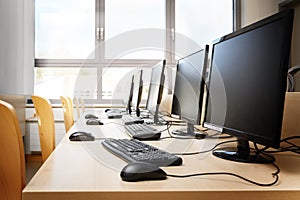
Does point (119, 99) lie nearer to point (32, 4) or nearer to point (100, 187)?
point (32, 4)

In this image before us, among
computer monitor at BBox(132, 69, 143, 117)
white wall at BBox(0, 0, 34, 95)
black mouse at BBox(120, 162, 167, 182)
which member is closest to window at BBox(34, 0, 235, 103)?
white wall at BBox(0, 0, 34, 95)

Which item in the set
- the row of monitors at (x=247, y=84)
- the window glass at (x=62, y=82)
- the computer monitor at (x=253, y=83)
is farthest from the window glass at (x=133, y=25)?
the computer monitor at (x=253, y=83)

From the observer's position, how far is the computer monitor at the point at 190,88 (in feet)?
4.43

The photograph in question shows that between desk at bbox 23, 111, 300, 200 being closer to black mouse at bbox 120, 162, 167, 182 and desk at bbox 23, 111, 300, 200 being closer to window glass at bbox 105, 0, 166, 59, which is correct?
black mouse at bbox 120, 162, 167, 182

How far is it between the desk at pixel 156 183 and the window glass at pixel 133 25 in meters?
3.64

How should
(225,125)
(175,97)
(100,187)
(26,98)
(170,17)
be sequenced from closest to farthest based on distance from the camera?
(100,187), (225,125), (175,97), (26,98), (170,17)

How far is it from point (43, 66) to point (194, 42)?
7.38 feet

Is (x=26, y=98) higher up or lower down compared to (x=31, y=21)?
lower down

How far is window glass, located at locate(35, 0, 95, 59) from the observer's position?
14.5 ft

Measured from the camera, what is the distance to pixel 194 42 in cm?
436

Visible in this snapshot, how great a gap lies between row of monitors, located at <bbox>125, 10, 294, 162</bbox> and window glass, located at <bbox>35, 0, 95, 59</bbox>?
3.38 meters

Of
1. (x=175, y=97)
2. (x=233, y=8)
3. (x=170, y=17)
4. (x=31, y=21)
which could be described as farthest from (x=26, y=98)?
(x=233, y=8)

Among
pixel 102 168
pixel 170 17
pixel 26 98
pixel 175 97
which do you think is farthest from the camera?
pixel 170 17

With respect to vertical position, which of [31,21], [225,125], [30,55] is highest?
[31,21]
